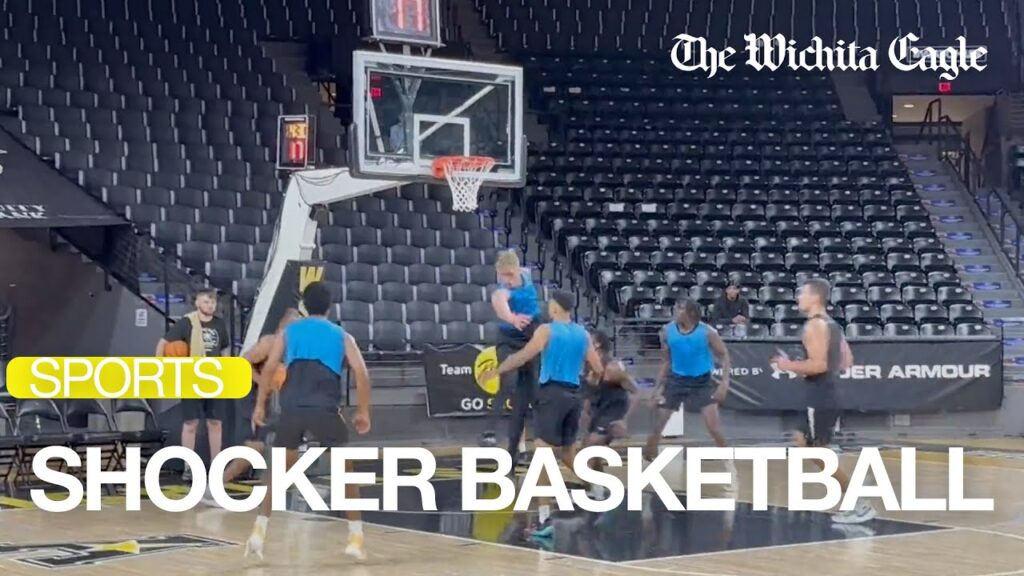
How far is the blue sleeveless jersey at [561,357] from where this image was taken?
12.1 m

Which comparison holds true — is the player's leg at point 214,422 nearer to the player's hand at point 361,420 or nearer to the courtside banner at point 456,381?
the player's hand at point 361,420

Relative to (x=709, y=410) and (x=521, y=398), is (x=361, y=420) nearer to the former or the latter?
(x=521, y=398)

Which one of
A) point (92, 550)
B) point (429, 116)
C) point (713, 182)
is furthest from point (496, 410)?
point (92, 550)

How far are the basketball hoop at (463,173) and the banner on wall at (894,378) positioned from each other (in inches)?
230

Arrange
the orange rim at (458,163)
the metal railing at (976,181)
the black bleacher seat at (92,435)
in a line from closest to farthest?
the black bleacher seat at (92,435), the orange rim at (458,163), the metal railing at (976,181)

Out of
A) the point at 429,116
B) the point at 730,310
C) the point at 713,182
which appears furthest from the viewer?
the point at 713,182

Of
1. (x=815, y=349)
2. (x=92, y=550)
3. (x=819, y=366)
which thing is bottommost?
(x=92, y=550)

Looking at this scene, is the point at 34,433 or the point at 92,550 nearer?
the point at 92,550

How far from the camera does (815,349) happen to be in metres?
12.8

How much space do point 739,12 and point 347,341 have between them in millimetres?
23813

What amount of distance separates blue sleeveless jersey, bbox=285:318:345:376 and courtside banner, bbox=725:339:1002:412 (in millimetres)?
12633

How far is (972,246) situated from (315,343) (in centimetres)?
2070

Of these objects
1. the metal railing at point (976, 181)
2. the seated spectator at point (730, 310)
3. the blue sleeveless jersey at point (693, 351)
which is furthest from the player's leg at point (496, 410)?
the metal railing at point (976, 181)

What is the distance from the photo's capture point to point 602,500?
1373 cm
